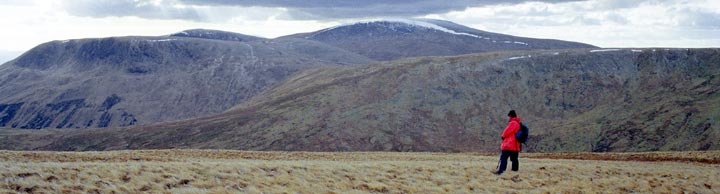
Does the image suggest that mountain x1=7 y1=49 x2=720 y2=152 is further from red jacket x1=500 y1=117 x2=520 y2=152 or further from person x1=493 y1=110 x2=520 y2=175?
red jacket x1=500 y1=117 x2=520 y2=152

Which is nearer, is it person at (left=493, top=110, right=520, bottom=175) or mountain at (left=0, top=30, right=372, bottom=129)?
person at (left=493, top=110, right=520, bottom=175)

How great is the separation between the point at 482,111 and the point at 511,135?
71.7 meters

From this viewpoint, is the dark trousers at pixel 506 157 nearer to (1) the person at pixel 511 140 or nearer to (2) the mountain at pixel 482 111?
(1) the person at pixel 511 140

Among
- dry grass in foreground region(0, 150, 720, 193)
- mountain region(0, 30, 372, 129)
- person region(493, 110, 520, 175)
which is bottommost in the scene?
mountain region(0, 30, 372, 129)

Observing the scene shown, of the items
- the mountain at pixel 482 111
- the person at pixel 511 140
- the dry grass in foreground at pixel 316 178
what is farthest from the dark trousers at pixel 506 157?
the mountain at pixel 482 111

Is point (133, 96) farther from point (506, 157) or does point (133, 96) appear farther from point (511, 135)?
point (511, 135)

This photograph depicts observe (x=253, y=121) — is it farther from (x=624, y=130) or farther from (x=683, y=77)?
(x=683, y=77)

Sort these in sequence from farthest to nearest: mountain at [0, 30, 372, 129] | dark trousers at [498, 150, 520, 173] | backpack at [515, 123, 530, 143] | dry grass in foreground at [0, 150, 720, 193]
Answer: mountain at [0, 30, 372, 129], dark trousers at [498, 150, 520, 173], backpack at [515, 123, 530, 143], dry grass in foreground at [0, 150, 720, 193]

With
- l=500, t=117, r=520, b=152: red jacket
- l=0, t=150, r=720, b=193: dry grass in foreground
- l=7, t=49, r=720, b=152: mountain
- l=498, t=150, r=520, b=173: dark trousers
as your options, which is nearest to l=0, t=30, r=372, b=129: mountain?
l=7, t=49, r=720, b=152: mountain

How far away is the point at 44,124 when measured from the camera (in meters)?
160

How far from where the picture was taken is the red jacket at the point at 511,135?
869 inches

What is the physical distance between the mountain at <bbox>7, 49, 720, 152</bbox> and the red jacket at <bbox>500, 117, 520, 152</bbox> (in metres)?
57.0

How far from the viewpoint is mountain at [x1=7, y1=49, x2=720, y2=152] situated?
259ft

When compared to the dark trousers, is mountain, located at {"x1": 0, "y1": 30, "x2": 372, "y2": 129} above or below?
below
